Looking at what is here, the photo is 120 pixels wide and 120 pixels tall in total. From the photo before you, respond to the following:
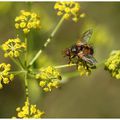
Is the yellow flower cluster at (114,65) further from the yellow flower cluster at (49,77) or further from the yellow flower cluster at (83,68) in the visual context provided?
the yellow flower cluster at (49,77)

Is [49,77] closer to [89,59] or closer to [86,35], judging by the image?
[89,59]

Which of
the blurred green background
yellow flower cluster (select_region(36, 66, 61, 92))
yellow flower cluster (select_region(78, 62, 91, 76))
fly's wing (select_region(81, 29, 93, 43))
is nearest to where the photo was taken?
yellow flower cluster (select_region(36, 66, 61, 92))

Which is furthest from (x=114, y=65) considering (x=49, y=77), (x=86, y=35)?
(x=49, y=77)

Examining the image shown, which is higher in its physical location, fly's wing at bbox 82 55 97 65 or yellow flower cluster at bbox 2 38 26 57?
yellow flower cluster at bbox 2 38 26 57

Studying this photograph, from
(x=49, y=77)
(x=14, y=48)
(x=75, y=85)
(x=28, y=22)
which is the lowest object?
(x=75, y=85)

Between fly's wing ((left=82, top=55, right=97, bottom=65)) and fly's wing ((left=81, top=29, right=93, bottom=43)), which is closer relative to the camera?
fly's wing ((left=82, top=55, right=97, bottom=65))

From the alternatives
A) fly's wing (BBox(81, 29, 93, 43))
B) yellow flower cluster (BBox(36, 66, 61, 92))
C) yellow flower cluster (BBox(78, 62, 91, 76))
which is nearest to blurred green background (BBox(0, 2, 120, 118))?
fly's wing (BBox(81, 29, 93, 43))

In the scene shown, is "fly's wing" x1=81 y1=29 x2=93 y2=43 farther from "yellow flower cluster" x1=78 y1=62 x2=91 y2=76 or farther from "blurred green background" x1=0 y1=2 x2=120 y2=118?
"blurred green background" x1=0 y1=2 x2=120 y2=118

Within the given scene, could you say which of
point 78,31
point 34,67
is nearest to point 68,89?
→ point 78,31

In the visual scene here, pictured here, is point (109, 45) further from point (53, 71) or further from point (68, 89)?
point (53, 71)
